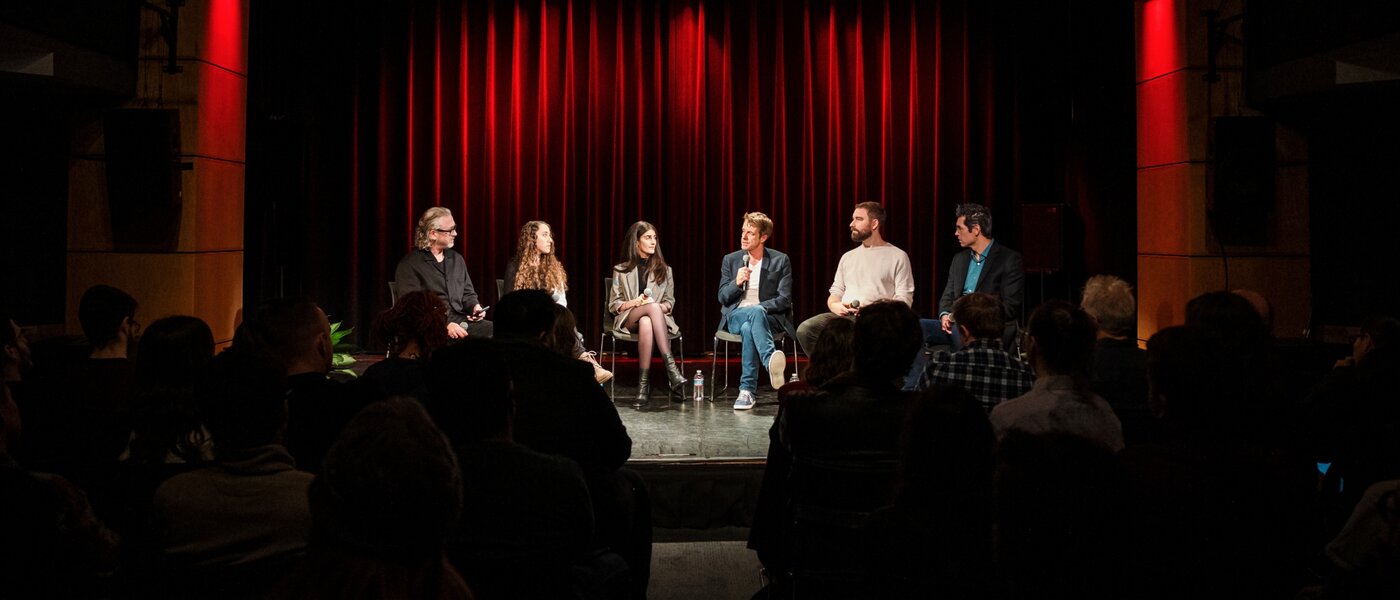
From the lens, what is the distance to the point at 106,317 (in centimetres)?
326

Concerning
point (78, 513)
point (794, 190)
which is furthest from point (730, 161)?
point (78, 513)

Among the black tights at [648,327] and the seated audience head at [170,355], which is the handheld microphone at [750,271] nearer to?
the black tights at [648,327]

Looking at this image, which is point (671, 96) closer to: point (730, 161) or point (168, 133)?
point (730, 161)

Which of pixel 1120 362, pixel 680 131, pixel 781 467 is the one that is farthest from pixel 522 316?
pixel 680 131

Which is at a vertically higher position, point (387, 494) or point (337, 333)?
point (337, 333)


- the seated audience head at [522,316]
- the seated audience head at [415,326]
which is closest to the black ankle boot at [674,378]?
the seated audience head at [415,326]

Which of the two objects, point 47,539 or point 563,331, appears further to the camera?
point 563,331

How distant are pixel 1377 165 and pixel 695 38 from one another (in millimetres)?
4300

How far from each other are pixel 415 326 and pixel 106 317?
35.6 inches

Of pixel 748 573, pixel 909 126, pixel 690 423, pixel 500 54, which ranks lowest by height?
pixel 748 573

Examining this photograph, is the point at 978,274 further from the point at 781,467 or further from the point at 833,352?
the point at 781,467


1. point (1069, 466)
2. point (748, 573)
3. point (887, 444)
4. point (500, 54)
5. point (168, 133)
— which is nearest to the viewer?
point (1069, 466)

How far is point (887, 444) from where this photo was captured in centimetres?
239

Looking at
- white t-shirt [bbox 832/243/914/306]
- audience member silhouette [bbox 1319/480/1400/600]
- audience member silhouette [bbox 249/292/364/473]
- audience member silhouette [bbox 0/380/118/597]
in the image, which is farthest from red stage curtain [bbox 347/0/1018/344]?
audience member silhouette [bbox 1319/480/1400/600]
